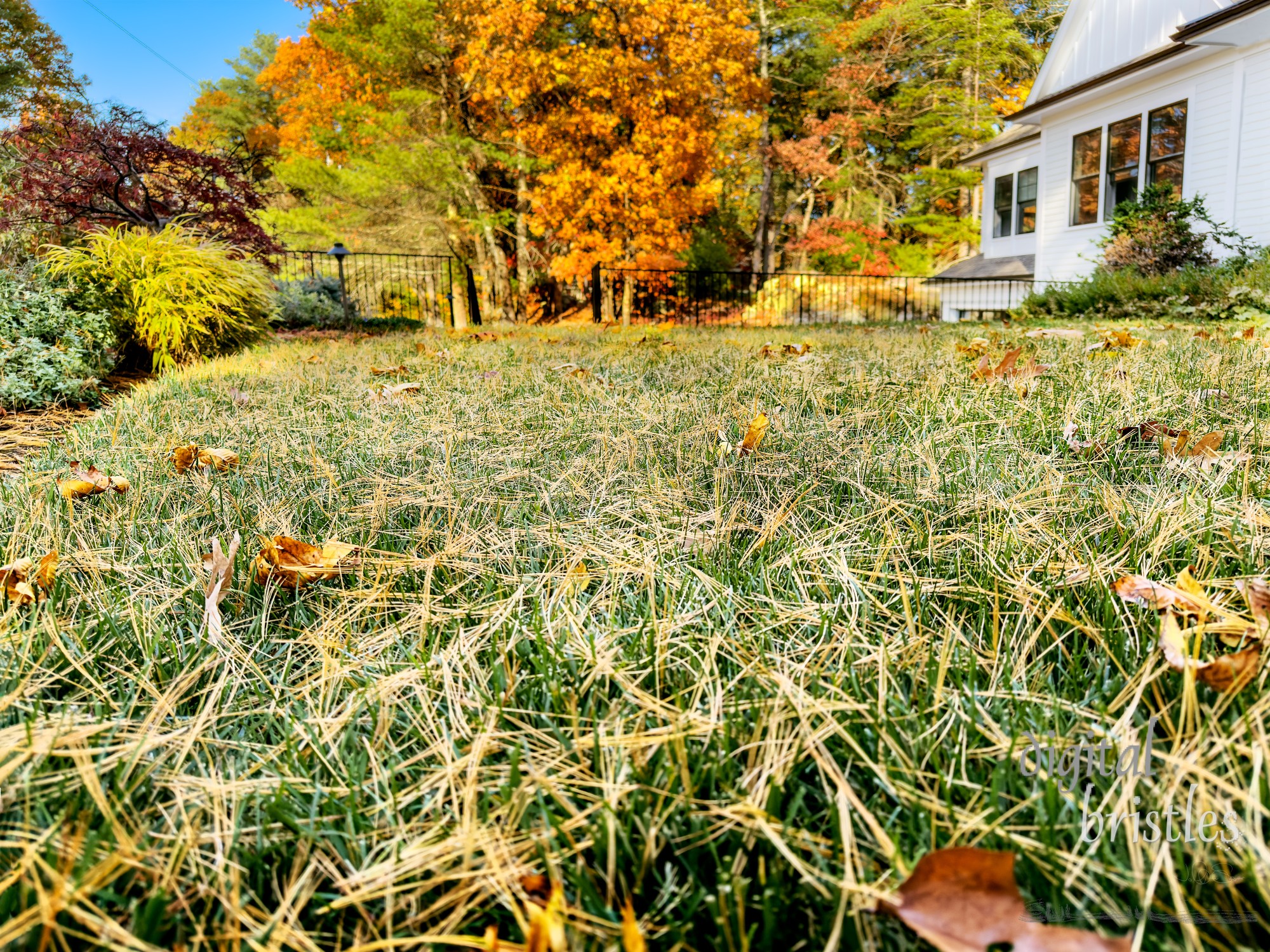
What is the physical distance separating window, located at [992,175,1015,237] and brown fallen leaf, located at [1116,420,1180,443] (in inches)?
680

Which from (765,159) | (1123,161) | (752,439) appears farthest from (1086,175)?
(752,439)

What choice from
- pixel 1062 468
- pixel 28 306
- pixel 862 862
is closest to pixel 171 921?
pixel 862 862

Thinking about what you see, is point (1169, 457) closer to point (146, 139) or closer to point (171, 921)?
point (171, 921)

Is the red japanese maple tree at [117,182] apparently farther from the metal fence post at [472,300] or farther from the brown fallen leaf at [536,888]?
the metal fence post at [472,300]

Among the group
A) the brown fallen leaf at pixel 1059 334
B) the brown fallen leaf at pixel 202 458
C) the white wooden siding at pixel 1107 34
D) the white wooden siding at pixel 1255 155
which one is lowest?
the brown fallen leaf at pixel 202 458

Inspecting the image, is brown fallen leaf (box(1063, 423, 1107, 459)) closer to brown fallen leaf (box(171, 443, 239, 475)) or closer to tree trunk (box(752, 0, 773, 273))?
brown fallen leaf (box(171, 443, 239, 475))

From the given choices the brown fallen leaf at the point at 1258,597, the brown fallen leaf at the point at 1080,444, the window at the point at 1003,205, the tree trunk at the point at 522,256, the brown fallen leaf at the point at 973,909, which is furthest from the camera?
the window at the point at 1003,205

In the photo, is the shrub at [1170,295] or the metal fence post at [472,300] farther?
the metal fence post at [472,300]

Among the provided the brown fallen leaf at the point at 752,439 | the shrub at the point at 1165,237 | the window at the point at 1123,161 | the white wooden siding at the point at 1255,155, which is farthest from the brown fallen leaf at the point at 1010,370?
the window at the point at 1123,161

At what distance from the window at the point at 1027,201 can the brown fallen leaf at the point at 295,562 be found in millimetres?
17995

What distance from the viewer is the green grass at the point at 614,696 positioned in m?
0.64

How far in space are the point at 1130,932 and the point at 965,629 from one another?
55cm

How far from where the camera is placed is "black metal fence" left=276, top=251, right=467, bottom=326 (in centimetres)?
1698

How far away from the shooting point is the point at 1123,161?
40.1 feet
